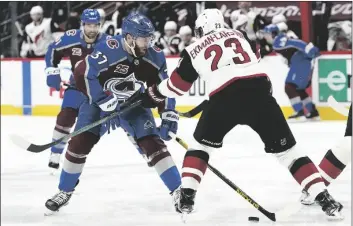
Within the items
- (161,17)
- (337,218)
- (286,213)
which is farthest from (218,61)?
(161,17)

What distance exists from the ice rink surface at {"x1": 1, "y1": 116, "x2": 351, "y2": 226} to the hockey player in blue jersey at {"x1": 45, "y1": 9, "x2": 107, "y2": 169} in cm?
40

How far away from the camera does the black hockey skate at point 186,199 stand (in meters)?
A: 3.54

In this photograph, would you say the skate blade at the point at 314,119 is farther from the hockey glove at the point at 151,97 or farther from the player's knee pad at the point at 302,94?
the hockey glove at the point at 151,97

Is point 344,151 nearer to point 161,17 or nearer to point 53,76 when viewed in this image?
point 53,76

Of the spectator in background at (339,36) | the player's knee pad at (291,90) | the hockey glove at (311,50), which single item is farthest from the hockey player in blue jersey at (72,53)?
the spectator in background at (339,36)

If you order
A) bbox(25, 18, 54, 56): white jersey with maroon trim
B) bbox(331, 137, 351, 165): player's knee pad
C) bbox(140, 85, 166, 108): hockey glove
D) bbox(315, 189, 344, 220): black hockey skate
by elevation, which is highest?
bbox(140, 85, 166, 108): hockey glove

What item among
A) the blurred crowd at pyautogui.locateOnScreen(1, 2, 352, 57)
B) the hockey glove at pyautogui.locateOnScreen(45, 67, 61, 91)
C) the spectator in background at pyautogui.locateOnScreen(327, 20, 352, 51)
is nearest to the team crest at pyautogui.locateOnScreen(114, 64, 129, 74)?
the hockey glove at pyautogui.locateOnScreen(45, 67, 61, 91)

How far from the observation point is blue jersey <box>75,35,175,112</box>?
12.5 ft

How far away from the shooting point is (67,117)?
4902 mm

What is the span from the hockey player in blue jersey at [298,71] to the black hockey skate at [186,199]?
4540 millimetres

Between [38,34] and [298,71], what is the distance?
332cm

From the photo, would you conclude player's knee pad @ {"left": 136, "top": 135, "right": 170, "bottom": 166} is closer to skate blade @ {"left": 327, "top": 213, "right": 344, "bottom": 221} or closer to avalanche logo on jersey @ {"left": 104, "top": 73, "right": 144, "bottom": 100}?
avalanche logo on jersey @ {"left": 104, "top": 73, "right": 144, "bottom": 100}

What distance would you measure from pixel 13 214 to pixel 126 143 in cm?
278

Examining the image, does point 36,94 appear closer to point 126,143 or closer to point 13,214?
point 126,143
